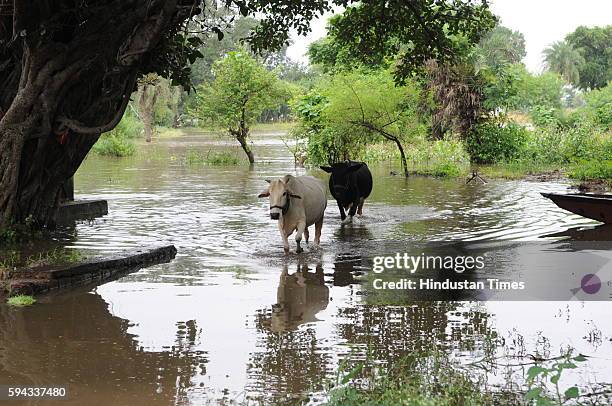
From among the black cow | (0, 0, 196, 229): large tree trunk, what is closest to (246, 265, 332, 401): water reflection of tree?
(0, 0, 196, 229): large tree trunk

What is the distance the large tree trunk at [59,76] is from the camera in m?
10.2

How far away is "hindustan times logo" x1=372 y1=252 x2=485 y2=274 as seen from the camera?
1140cm

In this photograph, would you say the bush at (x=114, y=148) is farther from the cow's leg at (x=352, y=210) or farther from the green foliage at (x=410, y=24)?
the green foliage at (x=410, y=24)

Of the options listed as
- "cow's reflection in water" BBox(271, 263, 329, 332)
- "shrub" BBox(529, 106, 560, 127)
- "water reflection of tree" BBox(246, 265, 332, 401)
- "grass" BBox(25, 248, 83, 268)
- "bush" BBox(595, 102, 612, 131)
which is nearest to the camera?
"water reflection of tree" BBox(246, 265, 332, 401)

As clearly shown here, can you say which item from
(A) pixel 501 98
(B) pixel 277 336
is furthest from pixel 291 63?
(B) pixel 277 336

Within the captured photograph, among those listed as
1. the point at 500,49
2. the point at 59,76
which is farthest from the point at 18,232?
the point at 500,49

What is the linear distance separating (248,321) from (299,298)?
1337 millimetres

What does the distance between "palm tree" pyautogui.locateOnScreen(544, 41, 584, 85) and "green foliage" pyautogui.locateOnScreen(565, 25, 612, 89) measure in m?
0.40

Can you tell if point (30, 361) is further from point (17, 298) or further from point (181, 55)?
point (181, 55)

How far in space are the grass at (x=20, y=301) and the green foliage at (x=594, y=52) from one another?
68.1 m

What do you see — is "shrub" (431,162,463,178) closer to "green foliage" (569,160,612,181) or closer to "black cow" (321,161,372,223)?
"green foliage" (569,160,612,181)

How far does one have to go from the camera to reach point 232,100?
3409cm

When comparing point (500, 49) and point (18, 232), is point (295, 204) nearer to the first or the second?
point (18, 232)

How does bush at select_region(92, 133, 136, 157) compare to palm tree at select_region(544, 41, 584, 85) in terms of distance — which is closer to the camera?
bush at select_region(92, 133, 136, 157)
